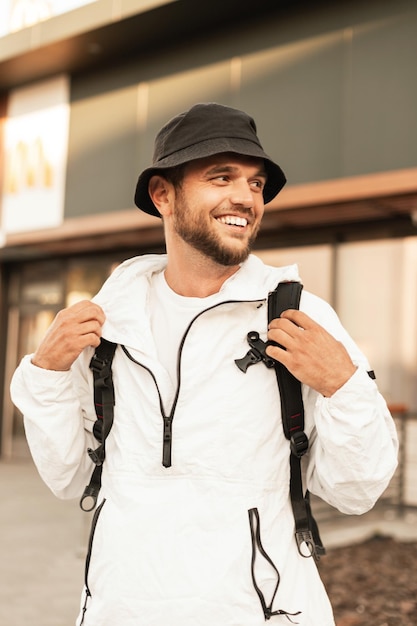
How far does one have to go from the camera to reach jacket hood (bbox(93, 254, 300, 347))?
Answer: 2.03 m

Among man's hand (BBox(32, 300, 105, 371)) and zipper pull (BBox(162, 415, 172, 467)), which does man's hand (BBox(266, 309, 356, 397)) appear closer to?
zipper pull (BBox(162, 415, 172, 467))

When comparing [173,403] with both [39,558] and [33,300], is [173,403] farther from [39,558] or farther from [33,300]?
[33,300]

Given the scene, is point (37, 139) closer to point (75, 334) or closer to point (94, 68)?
point (94, 68)

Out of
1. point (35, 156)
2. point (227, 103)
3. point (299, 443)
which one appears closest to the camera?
point (299, 443)

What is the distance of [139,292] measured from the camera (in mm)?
2211

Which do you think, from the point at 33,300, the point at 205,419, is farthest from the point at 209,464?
the point at 33,300

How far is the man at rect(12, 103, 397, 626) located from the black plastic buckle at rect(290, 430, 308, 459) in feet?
0.14

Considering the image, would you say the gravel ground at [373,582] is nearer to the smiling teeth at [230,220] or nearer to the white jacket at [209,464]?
the white jacket at [209,464]

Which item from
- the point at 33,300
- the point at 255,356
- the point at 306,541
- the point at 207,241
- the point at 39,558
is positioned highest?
the point at 33,300

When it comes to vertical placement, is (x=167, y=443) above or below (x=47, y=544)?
above

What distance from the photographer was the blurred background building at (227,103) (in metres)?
9.13

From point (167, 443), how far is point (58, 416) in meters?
0.35

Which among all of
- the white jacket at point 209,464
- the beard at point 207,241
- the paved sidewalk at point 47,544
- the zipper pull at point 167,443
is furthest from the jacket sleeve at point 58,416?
the paved sidewalk at point 47,544

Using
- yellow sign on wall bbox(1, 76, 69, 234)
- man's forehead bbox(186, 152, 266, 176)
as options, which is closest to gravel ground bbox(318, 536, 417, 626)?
man's forehead bbox(186, 152, 266, 176)
